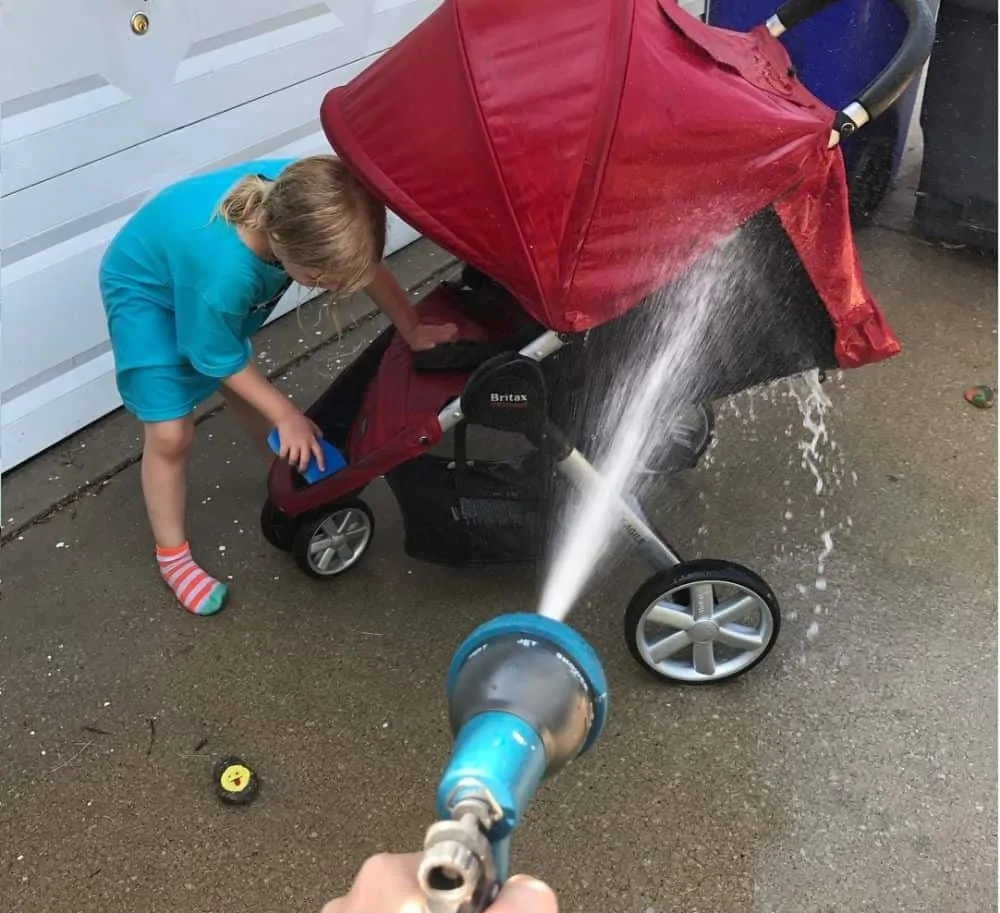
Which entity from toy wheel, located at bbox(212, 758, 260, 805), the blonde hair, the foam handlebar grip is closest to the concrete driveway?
toy wheel, located at bbox(212, 758, 260, 805)

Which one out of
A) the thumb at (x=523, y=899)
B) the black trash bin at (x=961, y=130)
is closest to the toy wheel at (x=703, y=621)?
the thumb at (x=523, y=899)

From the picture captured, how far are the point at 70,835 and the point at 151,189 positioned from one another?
1.63 m

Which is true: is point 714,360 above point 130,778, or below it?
above

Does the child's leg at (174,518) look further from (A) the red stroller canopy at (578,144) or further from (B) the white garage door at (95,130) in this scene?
(A) the red stroller canopy at (578,144)

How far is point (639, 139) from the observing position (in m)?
1.52

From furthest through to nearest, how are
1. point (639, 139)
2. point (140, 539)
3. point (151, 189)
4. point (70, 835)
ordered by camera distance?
point (151, 189), point (140, 539), point (70, 835), point (639, 139)

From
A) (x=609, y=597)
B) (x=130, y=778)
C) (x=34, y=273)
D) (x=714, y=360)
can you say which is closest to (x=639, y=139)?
(x=714, y=360)

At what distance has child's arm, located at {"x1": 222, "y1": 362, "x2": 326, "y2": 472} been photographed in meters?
1.99

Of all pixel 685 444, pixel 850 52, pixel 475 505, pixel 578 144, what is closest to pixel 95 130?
pixel 475 505

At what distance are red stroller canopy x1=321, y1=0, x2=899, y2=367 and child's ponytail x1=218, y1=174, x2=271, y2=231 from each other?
0.96 ft

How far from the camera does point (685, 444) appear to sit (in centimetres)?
261

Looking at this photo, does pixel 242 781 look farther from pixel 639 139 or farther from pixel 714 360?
pixel 639 139

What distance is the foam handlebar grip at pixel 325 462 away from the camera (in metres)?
2.05

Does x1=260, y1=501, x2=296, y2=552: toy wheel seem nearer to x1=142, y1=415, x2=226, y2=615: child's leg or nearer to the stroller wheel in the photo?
the stroller wheel
